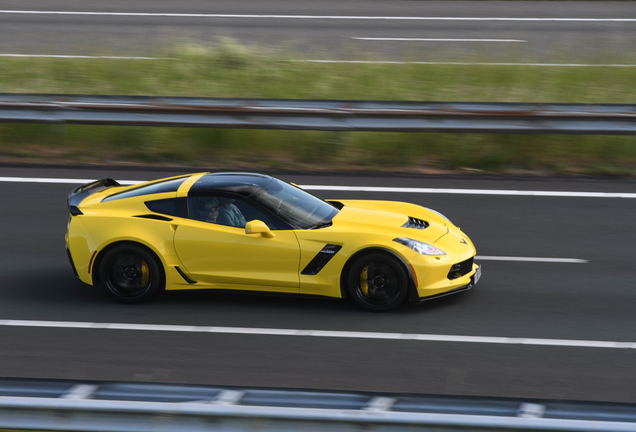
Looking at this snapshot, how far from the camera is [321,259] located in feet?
23.1

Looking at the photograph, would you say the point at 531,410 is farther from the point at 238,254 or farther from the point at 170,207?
the point at 170,207

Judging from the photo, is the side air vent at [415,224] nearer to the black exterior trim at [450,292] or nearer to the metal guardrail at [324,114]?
the black exterior trim at [450,292]

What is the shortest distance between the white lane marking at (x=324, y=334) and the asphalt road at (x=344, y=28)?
10453 millimetres

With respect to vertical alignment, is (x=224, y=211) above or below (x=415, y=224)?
above

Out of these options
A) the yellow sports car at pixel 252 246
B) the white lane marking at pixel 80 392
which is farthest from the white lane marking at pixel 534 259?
the white lane marking at pixel 80 392

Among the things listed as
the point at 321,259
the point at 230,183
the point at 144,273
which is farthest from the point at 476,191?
the point at 144,273

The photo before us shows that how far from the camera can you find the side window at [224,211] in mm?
7227

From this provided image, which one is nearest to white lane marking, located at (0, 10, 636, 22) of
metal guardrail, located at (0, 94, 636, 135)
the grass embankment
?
the grass embankment

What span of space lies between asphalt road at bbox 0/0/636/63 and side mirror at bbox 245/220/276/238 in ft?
32.6

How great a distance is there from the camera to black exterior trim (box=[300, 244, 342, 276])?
7.04 metres

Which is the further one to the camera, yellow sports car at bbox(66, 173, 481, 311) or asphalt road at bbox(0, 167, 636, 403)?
yellow sports car at bbox(66, 173, 481, 311)

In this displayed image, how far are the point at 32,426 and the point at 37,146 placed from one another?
10.5 metres

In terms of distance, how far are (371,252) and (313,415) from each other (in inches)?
149

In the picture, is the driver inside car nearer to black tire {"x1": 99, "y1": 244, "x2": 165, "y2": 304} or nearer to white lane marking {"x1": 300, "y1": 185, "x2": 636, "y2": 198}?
black tire {"x1": 99, "y1": 244, "x2": 165, "y2": 304}
